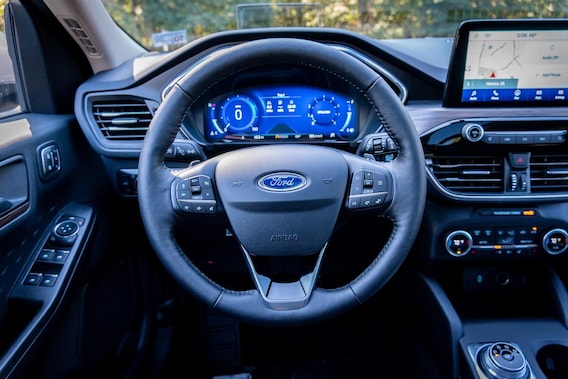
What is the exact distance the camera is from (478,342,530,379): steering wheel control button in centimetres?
146

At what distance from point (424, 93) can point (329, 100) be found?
1.33 feet

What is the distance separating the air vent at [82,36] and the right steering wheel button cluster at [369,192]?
4.08 ft

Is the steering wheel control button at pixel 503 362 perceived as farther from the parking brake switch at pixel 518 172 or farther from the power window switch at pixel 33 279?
the power window switch at pixel 33 279

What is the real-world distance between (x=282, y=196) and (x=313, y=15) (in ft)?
3.36

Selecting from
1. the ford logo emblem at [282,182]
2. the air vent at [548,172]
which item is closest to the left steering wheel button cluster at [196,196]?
the ford logo emblem at [282,182]

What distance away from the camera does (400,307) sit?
2.07 metres

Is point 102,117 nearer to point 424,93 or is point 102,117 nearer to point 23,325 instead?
point 23,325

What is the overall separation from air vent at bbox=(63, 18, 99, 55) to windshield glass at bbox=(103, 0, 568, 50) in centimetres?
16

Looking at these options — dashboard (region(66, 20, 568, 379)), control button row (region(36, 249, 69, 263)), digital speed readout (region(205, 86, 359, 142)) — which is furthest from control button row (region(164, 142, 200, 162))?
control button row (region(36, 249, 69, 263))

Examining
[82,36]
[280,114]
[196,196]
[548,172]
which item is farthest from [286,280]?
[82,36]

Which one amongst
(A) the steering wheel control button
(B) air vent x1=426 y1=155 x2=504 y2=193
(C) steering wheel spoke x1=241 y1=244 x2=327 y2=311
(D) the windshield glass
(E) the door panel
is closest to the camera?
(C) steering wheel spoke x1=241 y1=244 x2=327 y2=311

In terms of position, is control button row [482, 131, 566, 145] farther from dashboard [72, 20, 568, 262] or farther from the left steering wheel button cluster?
the left steering wheel button cluster

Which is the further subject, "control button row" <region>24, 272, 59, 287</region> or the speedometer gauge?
the speedometer gauge

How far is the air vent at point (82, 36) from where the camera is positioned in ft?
5.79
